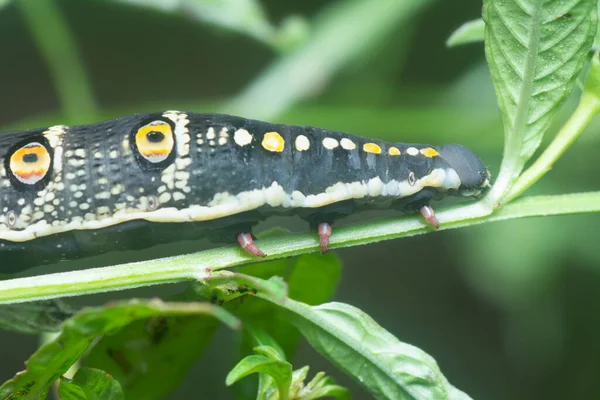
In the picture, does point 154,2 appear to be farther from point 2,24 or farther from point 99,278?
point 2,24

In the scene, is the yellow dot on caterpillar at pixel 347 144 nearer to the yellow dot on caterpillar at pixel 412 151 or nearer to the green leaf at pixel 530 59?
the yellow dot on caterpillar at pixel 412 151

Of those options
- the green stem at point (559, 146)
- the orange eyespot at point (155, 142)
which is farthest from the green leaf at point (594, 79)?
the orange eyespot at point (155, 142)

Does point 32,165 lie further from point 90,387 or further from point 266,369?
point 266,369

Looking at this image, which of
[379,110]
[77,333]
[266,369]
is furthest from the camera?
[379,110]

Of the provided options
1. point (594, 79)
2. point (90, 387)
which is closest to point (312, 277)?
point (90, 387)

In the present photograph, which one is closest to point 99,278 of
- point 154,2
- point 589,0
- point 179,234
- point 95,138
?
point 179,234

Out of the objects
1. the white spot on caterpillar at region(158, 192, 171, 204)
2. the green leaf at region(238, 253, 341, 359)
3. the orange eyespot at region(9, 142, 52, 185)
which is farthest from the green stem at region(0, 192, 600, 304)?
the orange eyespot at region(9, 142, 52, 185)
